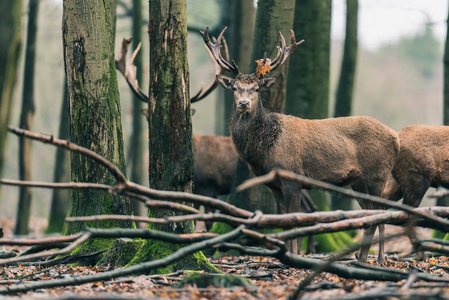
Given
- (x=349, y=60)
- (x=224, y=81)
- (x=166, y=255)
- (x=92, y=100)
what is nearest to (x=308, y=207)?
(x=224, y=81)

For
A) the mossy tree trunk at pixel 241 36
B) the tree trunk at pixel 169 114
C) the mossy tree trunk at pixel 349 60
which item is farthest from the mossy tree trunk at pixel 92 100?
the mossy tree trunk at pixel 349 60

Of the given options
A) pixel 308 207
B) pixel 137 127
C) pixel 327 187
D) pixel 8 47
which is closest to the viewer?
pixel 8 47

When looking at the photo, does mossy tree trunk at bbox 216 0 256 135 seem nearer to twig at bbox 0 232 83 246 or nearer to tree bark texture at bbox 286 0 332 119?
tree bark texture at bbox 286 0 332 119

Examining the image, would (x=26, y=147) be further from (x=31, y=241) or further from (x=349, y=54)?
(x=31, y=241)

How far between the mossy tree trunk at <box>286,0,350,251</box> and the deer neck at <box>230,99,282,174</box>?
3.10 metres

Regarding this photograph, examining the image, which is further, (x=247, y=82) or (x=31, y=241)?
(x=247, y=82)

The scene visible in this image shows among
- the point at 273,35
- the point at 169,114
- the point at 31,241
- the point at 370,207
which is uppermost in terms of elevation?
the point at 273,35

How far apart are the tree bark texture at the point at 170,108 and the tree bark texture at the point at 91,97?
3.11 ft

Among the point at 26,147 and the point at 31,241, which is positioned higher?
the point at 31,241

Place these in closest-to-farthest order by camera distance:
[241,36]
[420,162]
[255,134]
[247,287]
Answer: [247,287] < [255,134] < [420,162] < [241,36]

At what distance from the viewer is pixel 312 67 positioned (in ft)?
38.2

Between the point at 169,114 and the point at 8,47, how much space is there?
132 inches

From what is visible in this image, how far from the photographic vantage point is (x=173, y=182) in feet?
21.7

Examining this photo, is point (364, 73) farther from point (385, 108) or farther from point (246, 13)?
point (246, 13)
